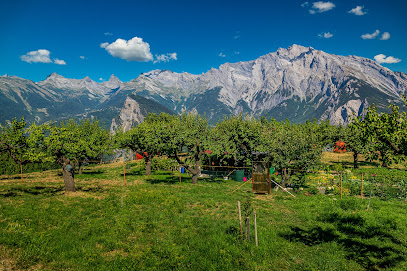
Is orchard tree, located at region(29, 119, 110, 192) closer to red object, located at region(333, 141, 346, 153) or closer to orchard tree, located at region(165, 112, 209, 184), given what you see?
orchard tree, located at region(165, 112, 209, 184)

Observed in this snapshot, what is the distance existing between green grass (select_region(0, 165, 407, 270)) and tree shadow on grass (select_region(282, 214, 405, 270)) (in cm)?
5

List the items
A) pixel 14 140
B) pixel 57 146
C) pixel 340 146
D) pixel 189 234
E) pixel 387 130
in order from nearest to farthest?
1. pixel 387 130
2. pixel 189 234
3. pixel 14 140
4. pixel 57 146
5. pixel 340 146

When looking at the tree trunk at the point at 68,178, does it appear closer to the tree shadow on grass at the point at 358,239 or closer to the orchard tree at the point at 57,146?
the orchard tree at the point at 57,146

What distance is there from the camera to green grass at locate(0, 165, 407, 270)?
10.1 meters

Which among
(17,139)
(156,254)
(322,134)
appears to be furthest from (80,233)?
(322,134)

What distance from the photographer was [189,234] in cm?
1310

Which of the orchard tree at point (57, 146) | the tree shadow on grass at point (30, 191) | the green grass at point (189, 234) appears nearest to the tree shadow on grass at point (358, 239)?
the green grass at point (189, 234)

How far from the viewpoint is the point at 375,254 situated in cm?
1098

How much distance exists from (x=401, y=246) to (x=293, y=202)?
944 cm

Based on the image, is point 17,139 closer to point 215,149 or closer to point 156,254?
point 156,254

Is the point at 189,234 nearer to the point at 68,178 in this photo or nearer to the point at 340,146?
the point at 68,178

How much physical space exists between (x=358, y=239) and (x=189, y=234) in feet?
34.0

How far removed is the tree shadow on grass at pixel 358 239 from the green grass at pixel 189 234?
5 cm

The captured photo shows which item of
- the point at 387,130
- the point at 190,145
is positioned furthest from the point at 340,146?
the point at 387,130
